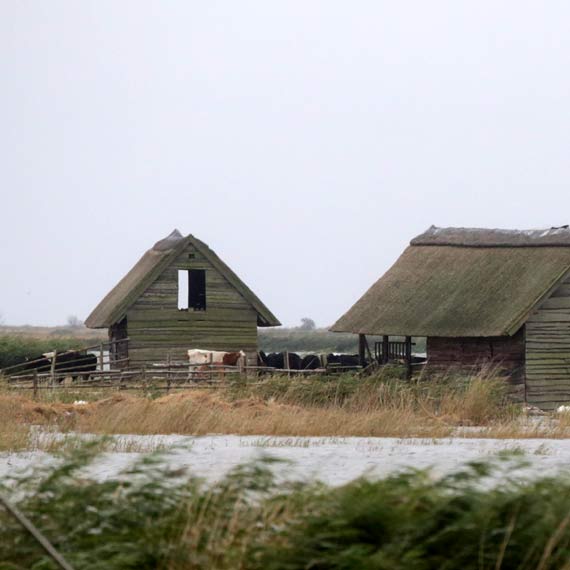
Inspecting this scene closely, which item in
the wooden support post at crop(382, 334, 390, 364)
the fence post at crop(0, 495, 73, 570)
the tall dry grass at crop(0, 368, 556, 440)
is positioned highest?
the wooden support post at crop(382, 334, 390, 364)

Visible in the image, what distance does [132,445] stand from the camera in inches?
758

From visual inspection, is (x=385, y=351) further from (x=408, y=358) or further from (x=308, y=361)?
(x=308, y=361)

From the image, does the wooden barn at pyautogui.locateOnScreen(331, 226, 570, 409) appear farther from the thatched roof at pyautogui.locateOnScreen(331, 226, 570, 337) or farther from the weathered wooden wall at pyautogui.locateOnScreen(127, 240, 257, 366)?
the weathered wooden wall at pyautogui.locateOnScreen(127, 240, 257, 366)

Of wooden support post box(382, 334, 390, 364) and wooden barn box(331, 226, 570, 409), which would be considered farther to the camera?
wooden support post box(382, 334, 390, 364)

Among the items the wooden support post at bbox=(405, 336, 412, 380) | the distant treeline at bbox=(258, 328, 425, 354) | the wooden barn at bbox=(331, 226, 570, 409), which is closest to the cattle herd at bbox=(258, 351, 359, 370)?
the wooden barn at bbox=(331, 226, 570, 409)

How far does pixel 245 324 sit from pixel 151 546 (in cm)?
3240

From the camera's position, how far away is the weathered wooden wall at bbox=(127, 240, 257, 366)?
4000 centimetres

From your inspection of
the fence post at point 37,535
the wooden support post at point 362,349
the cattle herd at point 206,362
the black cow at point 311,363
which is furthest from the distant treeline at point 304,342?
the fence post at point 37,535

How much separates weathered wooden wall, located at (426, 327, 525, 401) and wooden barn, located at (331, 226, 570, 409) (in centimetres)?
2

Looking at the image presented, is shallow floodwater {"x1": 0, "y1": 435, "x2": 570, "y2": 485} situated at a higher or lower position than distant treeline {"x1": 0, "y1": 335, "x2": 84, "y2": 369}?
lower

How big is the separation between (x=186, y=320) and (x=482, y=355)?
939 centimetres

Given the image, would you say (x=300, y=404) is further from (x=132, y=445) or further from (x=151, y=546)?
(x=151, y=546)

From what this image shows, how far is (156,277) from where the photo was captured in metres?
39.8

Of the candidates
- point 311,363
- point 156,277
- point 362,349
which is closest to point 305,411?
point 362,349
